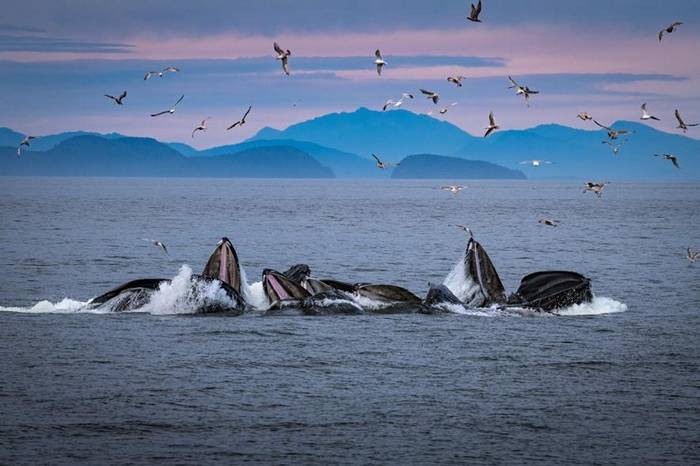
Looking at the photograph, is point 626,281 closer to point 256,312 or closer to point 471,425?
point 256,312

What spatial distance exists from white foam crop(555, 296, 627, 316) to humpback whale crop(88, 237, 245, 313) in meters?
10.2

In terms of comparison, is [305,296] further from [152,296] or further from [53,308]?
[53,308]

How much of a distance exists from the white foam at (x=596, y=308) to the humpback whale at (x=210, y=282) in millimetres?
10207

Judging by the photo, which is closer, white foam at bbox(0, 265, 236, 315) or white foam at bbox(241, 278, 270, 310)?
white foam at bbox(0, 265, 236, 315)

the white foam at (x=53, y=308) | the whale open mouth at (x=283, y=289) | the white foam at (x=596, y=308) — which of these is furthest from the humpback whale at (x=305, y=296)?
the white foam at (x=596, y=308)

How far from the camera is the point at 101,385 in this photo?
75.5 feet

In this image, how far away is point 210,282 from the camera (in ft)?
107

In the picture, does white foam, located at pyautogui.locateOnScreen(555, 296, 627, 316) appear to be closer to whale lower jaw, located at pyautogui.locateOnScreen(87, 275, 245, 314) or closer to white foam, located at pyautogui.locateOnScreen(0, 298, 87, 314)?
whale lower jaw, located at pyautogui.locateOnScreen(87, 275, 245, 314)

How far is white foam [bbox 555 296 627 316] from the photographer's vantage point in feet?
111

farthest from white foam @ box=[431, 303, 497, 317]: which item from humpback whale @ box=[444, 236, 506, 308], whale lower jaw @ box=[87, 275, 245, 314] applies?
whale lower jaw @ box=[87, 275, 245, 314]

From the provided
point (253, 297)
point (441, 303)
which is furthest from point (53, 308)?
point (441, 303)

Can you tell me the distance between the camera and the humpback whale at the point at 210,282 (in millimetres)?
32469

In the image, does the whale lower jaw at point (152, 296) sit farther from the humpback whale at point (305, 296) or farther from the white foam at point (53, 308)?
the humpback whale at point (305, 296)

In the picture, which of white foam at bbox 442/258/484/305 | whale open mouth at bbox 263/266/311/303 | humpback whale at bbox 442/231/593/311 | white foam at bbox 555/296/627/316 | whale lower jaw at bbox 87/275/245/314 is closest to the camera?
whale lower jaw at bbox 87/275/245/314
